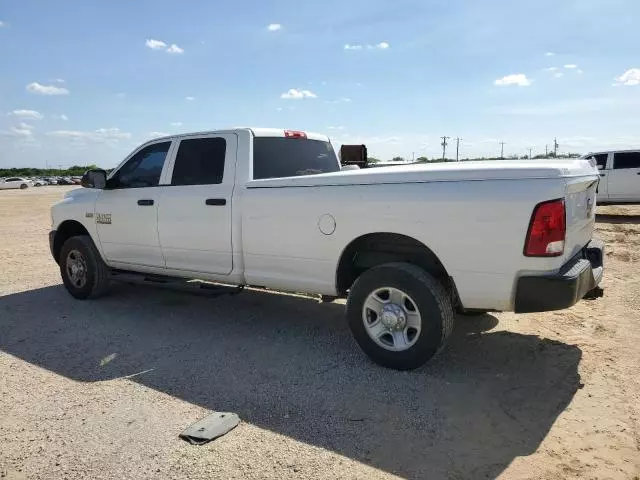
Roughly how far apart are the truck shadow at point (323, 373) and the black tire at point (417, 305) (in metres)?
0.14

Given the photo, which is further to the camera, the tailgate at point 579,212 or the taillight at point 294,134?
the taillight at point 294,134

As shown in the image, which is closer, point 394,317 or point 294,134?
point 394,317

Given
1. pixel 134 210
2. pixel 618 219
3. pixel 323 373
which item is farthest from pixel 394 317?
pixel 618 219

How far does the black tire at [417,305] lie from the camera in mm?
3781

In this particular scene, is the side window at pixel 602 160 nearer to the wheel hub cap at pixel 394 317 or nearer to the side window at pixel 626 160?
the side window at pixel 626 160

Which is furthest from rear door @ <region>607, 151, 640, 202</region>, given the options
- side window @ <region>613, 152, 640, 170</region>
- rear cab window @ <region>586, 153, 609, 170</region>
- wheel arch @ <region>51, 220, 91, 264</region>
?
wheel arch @ <region>51, 220, 91, 264</region>

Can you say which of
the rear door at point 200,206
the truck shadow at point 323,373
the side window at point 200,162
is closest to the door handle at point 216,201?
the rear door at point 200,206

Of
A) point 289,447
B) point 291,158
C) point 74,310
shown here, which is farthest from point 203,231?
point 289,447

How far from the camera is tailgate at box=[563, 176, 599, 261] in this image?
11.4 feet

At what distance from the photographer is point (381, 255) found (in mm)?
4281

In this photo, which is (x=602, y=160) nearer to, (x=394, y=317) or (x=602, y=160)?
(x=602, y=160)

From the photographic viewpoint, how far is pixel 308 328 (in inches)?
204

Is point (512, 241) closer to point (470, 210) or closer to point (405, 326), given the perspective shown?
point (470, 210)

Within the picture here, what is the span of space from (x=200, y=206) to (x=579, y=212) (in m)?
3.33
